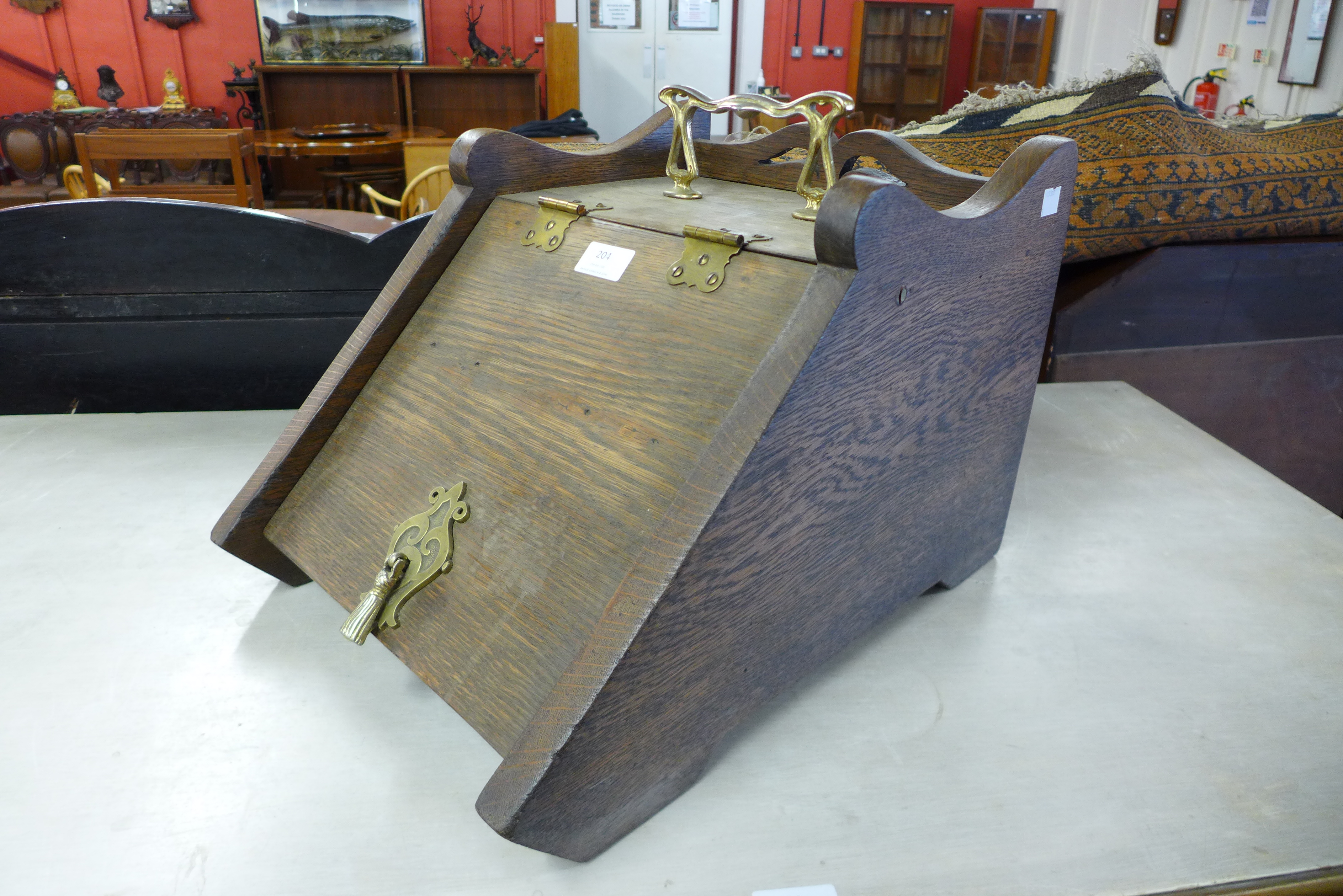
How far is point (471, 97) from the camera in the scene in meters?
6.04

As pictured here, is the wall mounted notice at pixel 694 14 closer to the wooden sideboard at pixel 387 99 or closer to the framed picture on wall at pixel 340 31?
the wooden sideboard at pixel 387 99

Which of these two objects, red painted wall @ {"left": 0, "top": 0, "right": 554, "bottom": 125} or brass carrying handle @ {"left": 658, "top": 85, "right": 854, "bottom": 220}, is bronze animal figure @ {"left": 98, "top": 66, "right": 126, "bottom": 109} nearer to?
red painted wall @ {"left": 0, "top": 0, "right": 554, "bottom": 125}

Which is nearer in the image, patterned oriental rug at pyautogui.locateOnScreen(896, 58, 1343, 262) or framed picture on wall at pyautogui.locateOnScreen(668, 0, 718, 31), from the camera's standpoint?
patterned oriental rug at pyautogui.locateOnScreen(896, 58, 1343, 262)

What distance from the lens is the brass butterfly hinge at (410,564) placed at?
0.77m

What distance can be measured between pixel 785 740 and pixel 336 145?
4.40m

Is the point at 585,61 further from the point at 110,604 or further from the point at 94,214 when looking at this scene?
the point at 110,604

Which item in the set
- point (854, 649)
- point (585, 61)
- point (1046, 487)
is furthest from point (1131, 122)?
point (585, 61)

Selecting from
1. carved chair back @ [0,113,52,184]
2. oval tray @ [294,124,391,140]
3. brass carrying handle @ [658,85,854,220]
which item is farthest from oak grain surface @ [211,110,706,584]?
carved chair back @ [0,113,52,184]

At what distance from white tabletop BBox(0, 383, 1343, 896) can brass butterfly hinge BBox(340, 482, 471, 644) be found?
0.30 feet

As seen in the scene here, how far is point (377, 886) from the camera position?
Result: 63 centimetres

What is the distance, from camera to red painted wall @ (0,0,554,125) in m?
5.60

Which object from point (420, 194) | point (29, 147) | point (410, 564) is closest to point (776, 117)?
point (410, 564)

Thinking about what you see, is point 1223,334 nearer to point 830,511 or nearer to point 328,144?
point 830,511

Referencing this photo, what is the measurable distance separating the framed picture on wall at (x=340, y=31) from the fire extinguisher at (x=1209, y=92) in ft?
15.7
